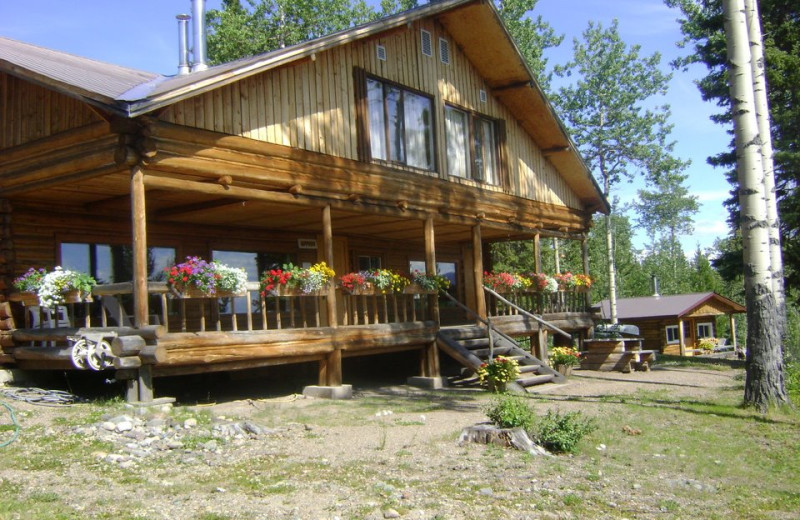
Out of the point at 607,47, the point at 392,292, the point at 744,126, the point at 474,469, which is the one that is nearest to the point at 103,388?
the point at 392,292

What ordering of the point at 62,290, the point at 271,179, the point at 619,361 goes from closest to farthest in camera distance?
1. the point at 62,290
2. the point at 271,179
3. the point at 619,361

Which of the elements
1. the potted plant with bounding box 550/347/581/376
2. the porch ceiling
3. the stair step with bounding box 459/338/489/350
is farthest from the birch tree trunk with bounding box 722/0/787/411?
the porch ceiling

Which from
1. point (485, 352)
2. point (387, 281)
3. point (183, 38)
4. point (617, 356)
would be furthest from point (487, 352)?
point (183, 38)

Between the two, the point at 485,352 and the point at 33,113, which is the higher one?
the point at 33,113

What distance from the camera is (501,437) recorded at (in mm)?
9102

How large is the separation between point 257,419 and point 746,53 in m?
9.58

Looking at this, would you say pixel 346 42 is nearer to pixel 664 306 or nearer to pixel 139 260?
pixel 139 260

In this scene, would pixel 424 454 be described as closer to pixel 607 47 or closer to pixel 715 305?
pixel 715 305

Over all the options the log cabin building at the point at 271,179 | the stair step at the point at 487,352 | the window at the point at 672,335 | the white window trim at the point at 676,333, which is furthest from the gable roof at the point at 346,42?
the window at the point at 672,335

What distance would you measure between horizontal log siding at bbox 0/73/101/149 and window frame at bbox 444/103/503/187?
27.6 feet

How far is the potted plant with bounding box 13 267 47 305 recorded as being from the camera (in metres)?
12.3

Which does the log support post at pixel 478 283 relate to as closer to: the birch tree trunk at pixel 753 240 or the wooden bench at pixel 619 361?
the wooden bench at pixel 619 361

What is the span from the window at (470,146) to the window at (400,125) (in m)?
0.81

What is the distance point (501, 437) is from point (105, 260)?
30.2ft
